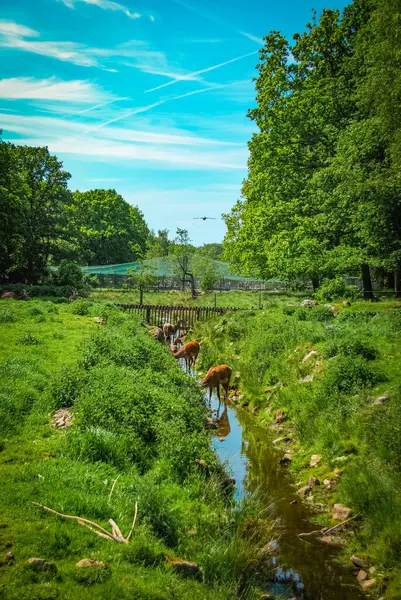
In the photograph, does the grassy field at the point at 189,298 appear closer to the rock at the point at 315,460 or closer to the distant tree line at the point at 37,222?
the distant tree line at the point at 37,222

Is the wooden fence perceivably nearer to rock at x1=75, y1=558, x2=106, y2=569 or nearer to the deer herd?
the deer herd

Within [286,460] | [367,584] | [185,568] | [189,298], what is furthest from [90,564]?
[189,298]

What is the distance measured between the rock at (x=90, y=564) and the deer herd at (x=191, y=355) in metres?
10.1

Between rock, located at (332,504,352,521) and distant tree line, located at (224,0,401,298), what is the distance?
15.1 m

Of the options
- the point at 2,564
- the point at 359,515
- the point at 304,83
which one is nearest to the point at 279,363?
the point at 359,515

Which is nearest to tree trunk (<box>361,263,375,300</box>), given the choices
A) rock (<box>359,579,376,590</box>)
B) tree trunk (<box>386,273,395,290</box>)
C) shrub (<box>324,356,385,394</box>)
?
tree trunk (<box>386,273,395,290</box>)

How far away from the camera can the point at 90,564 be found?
484cm

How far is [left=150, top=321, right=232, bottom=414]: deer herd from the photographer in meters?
15.8

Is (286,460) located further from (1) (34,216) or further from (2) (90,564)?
(1) (34,216)

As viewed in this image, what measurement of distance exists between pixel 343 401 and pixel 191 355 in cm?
957

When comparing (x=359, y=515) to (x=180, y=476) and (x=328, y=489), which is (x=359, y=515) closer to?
(x=328, y=489)

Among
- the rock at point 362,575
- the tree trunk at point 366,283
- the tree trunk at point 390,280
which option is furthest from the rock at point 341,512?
the tree trunk at point 390,280

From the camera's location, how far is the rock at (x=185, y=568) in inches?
215

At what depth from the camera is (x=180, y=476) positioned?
787 cm
